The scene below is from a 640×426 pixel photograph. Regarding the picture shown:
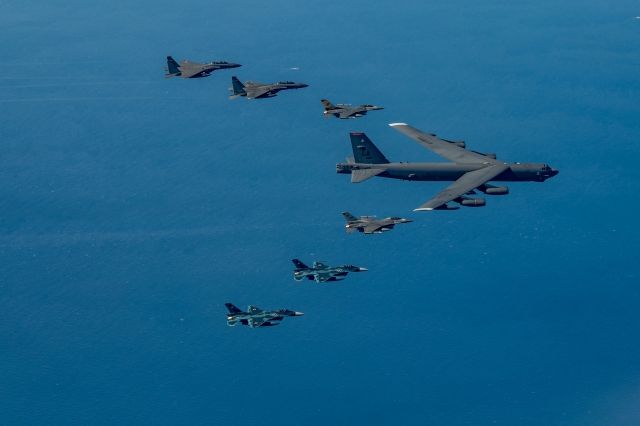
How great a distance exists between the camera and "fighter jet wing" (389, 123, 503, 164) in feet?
581

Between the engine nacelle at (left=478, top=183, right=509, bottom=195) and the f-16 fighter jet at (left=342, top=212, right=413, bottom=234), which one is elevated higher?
the engine nacelle at (left=478, top=183, right=509, bottom=195)

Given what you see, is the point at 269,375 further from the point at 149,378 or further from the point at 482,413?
the point at 482,413

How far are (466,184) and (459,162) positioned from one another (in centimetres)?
956

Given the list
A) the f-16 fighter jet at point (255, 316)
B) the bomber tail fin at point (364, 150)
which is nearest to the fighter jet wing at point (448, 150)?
the bomber tail fin at point (364, 150)

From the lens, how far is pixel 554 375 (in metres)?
191

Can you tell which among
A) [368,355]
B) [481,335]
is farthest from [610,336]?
[368,355]

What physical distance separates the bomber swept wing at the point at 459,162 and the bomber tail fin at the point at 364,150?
12.5m

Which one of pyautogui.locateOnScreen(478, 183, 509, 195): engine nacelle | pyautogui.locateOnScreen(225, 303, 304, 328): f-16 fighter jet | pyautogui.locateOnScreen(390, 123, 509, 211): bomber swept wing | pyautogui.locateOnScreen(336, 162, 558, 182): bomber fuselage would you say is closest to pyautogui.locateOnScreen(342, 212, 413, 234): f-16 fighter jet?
pyautogui.locateOnScreen(336, 162, 558, 182): bomber fuselage

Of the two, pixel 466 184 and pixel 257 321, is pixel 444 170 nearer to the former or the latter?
pixel 466 184

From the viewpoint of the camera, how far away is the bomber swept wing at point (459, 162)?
164 metres

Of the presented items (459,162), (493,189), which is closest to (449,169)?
(459,162)

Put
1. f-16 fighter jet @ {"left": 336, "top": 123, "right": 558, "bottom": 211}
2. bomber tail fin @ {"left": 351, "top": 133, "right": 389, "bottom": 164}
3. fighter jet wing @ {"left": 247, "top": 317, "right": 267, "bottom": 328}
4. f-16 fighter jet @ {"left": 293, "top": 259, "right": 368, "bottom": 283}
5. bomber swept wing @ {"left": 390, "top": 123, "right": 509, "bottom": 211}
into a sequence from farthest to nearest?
f-16 fighter jet @ {"left": 293, "top": 259, "right": 368, "bottom": 283}, fighter jet wing @ {"left": 247, "top": 317, "right": 267, "bottom": 328}, bomber tail fin @ {"left": 351, "top": 133, "right": 389, "bottom": 164}, f-16 fighter jet @ {"left": 336, "top": 123, "right": 558, "bottom": 211}, bomber swept wing @ {"left": 390, "top": 123, "right": 509, "bottom": 211}

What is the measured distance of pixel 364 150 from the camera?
176m

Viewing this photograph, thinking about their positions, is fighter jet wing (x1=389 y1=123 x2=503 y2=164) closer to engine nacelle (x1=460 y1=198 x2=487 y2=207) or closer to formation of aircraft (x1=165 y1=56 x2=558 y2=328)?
formation of aircraft (x1=165 y1=56 x2=558 y2=328)
